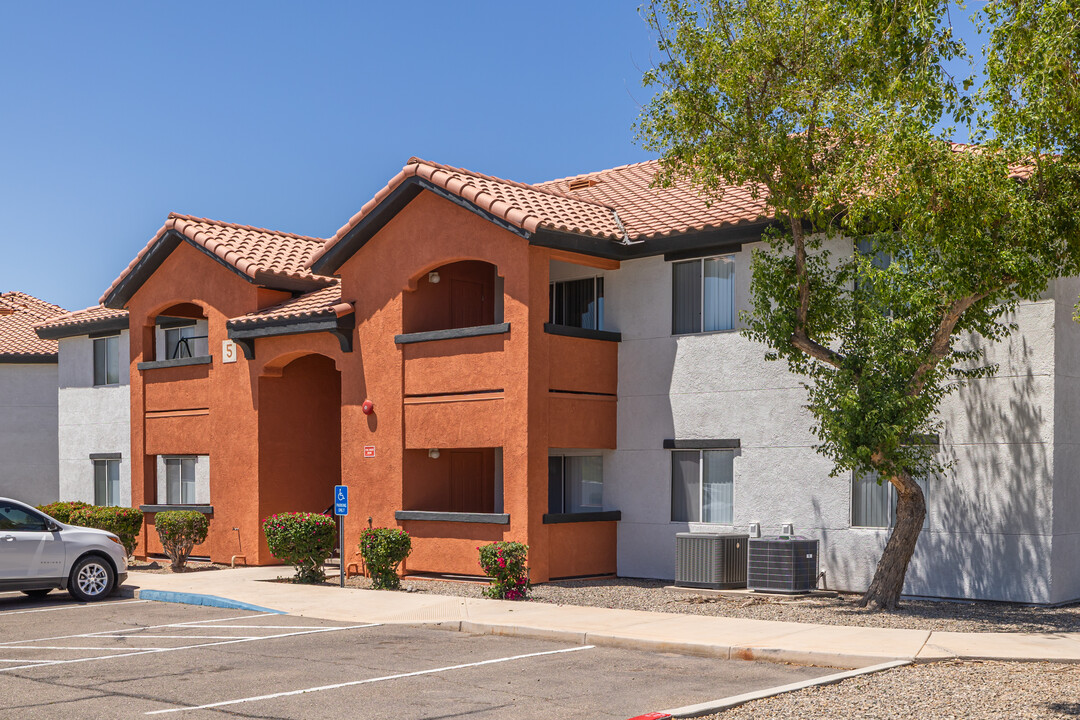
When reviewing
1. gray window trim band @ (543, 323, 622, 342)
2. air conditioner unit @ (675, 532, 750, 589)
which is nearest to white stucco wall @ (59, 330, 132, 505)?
gray window trim band @ (543, 323, 622, 342)

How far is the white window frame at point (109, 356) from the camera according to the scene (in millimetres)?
28500

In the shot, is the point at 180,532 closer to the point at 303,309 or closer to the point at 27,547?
the point at 303,309

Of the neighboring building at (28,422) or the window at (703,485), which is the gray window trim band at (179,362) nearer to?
the neighboring building at (28,422)

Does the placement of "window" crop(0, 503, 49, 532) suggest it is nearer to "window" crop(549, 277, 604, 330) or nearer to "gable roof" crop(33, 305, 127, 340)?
"window" crop(549, 277, 604, 330)

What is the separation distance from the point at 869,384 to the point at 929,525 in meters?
3.32

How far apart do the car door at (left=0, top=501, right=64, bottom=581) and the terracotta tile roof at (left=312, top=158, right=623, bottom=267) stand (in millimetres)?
6884

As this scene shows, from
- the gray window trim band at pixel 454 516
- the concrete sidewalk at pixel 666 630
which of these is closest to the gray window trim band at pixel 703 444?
the gray window trim band at pixel 454 516

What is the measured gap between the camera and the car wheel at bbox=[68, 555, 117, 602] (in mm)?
17422

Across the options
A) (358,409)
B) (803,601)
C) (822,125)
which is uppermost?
(822,125)

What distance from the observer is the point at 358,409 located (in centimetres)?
2111

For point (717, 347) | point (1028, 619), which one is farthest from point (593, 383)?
point (1028, 619)

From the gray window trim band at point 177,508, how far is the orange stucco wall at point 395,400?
29 cm

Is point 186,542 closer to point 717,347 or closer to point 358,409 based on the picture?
point 358,409

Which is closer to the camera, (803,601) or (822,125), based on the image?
(822,125)
